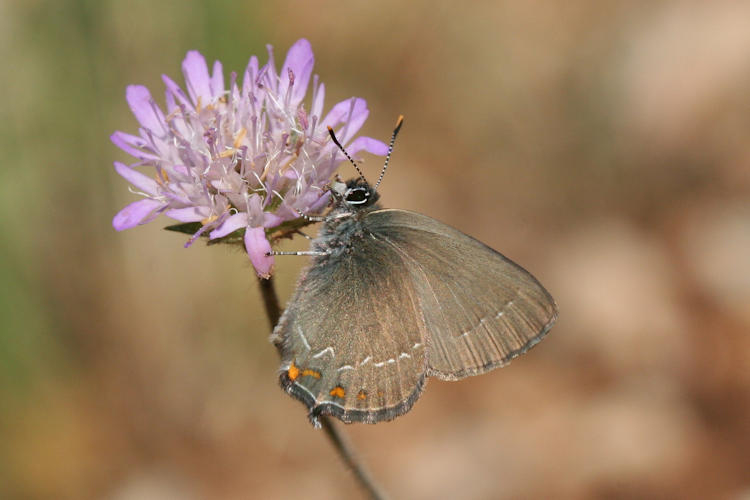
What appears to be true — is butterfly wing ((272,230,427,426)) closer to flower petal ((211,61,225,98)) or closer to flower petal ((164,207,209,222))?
flower petal ((164,207,209,222))

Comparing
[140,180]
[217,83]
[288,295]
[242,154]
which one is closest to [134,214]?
[140,180]

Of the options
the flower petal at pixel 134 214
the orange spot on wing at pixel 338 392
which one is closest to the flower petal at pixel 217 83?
the flower petal at pixel 134 214

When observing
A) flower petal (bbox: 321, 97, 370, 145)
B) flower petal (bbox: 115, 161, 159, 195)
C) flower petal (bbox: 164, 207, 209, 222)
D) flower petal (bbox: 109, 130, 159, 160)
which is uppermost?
flower petal (bbox: 321, 97, 370, 145)

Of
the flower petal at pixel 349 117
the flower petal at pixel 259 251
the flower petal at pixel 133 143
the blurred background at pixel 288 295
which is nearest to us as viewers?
the flower petal at pixel 259 251

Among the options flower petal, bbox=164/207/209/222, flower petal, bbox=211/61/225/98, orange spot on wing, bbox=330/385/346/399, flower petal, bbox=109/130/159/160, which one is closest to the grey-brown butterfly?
→ orange spot on wing, bbox=330/385/346/399

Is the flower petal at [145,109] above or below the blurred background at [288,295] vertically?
above

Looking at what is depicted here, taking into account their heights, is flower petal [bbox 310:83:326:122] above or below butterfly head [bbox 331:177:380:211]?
above

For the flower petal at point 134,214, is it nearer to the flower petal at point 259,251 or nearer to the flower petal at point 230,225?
the flower petal at point 230,225
